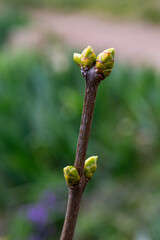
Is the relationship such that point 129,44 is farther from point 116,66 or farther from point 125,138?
point 125,138

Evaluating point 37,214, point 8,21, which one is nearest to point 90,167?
point 37,214

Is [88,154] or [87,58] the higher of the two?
[88,154]

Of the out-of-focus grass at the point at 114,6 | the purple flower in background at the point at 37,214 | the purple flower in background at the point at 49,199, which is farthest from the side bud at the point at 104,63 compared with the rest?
the out-of-focus grass at the point at 114,6

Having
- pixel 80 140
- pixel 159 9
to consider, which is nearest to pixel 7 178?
pixel 80 140

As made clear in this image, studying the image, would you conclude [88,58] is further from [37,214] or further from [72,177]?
[37,214]

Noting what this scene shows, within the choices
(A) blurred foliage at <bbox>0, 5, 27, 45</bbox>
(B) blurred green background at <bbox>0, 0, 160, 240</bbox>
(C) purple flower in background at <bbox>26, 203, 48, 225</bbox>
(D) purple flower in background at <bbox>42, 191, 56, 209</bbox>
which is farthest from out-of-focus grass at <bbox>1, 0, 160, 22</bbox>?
(C) purple flower in background at <bbox>26, 203, 48, 225</bbox>

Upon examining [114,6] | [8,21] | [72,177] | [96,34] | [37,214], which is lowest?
[72,177]

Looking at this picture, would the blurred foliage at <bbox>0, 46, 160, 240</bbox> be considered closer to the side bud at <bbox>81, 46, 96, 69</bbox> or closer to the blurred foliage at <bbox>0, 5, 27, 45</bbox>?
the side bud at <bbox>81, 46, 96, 69</bbox>
